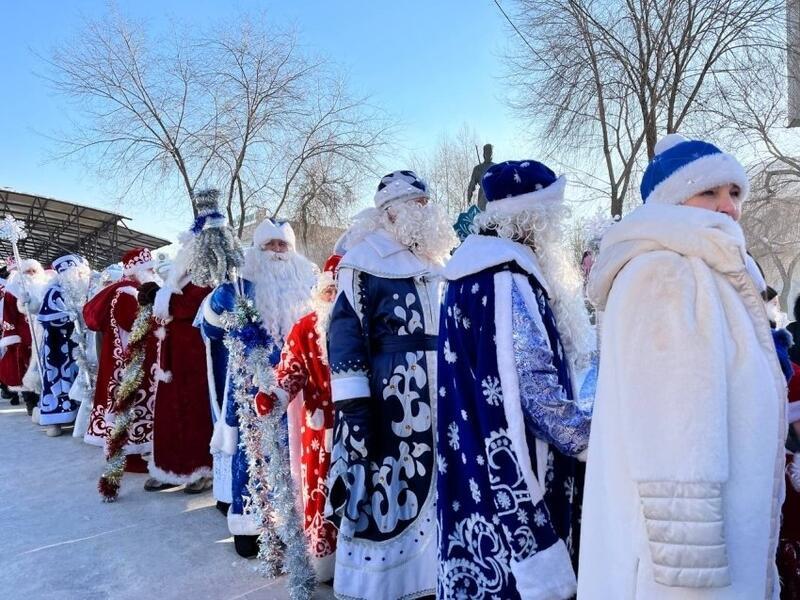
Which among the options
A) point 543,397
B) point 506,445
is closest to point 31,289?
point 506,445

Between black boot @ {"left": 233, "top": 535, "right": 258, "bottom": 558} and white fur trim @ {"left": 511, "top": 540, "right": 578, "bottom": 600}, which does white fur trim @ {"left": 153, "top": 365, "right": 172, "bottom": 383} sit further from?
white fur trim @ {"left": 511, "top": 540, "right": 578, "bottom": 600}

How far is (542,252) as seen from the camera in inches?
82.8

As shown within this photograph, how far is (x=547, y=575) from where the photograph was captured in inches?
70.1

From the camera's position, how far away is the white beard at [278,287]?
3766 mm

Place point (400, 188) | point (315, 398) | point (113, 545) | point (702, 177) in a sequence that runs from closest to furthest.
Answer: point (702, 177) → point (400, 188) → point (315, 398) → point (113, 545)

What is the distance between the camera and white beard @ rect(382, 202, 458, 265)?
2877mm

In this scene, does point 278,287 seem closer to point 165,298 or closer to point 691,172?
point 165,298

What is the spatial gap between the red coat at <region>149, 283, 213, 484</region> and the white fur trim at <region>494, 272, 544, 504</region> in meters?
3.67

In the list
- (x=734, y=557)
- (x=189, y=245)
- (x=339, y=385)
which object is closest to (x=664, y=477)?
(x=734, y=557)

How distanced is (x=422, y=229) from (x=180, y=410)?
3.18 meters

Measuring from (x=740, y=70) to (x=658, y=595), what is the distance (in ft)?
32.1

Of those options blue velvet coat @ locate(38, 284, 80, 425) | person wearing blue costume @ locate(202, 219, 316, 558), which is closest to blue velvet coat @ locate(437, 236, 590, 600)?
person wearing blue costume @ locate(202, 219, 316, 558)

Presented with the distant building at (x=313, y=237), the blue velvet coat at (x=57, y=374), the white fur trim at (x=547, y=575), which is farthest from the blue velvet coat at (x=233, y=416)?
the distant building at (x=313, y=237)

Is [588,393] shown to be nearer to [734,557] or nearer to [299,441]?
[734,557]
